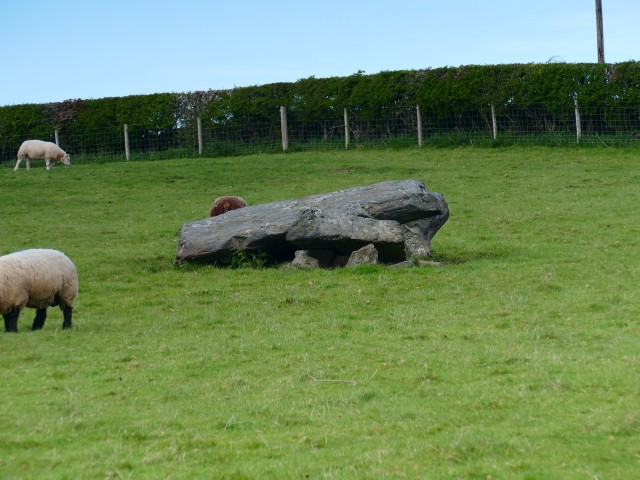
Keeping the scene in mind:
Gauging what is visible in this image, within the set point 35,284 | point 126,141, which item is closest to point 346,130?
point 126,141

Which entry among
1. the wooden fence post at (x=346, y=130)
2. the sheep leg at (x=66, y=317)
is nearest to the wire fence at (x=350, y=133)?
the wooden fence post at (x=346, y=130)

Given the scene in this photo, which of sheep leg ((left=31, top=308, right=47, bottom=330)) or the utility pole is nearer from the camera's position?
sheep leg ((left=31, top=308, right=47, bottom=330))

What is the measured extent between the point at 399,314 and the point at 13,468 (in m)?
8.06

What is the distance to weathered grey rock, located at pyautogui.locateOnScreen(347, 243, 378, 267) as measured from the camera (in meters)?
19.5

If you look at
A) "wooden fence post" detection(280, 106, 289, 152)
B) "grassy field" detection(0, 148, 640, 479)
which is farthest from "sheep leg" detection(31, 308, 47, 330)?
"wooden fence post" detection(280, 106, 289, 152)

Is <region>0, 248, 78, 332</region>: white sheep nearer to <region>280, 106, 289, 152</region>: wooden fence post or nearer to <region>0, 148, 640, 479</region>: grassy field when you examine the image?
<region>0, 148, 640, 479</region>: grassy field

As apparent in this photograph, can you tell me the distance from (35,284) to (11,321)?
0.69m

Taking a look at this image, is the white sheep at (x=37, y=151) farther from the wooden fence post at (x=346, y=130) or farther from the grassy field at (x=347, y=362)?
the grassy field at (x=347, y=362)

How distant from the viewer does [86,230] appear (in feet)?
86.4

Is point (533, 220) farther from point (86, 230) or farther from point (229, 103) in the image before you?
point (229, 103)

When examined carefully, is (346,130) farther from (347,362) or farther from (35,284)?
(347,362)

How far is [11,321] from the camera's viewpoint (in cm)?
1431

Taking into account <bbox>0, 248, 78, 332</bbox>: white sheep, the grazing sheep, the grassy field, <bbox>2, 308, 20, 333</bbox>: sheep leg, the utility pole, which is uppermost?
the utility pole

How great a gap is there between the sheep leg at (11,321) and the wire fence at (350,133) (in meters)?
27.7
